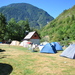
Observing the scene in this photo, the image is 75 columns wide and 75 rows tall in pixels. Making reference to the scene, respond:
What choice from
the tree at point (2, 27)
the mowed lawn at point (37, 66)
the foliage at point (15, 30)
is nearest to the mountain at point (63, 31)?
the foliage at point (15, 30)

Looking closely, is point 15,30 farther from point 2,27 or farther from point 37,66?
point 37,66

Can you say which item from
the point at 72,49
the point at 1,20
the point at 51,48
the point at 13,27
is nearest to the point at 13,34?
the point at 13,27

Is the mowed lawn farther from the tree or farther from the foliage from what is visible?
the foliage

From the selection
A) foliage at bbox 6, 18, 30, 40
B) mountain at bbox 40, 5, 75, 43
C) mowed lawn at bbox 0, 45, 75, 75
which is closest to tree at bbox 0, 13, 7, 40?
foliage at bbox 6, 18, 30, 40

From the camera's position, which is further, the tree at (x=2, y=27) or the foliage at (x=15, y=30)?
the foliage at (x=15, y=30)

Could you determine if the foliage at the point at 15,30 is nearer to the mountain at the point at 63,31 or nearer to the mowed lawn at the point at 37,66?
the mountain at the point at 63,31

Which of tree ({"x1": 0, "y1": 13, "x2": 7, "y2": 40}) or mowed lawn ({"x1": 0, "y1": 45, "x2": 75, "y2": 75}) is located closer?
mowed lawn ({"x1": 0, "y1": 45, "x2": 75, "y2": 75})

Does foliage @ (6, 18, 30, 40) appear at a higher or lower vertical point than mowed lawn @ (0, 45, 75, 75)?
higher

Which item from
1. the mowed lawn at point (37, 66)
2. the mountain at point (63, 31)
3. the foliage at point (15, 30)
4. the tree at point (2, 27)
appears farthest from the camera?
the foliage at point (15, 30)

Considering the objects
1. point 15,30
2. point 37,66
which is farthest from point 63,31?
point 37,66

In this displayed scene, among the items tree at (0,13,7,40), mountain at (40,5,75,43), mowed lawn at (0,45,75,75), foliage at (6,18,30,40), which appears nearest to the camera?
mowed lawn at (0,45,75,75)

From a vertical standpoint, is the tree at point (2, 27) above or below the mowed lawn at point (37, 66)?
above

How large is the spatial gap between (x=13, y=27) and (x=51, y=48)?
3339cm

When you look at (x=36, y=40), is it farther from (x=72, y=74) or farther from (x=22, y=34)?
(x=72, y=74)
